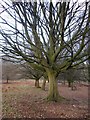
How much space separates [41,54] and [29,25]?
1205 mm

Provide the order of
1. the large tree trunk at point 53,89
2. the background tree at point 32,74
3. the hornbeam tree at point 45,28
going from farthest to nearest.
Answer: the background tree at point 32,74 < the large tree trunk at point 53,89 < the hornbeam tree at point 45,28

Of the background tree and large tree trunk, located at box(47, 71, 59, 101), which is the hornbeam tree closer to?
large tree trunk, located at box(47, 71, 59, 101)

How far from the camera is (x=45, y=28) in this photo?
6.02 m

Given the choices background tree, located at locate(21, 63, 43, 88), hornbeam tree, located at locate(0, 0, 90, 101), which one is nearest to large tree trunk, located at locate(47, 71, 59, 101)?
hornbeam tree, located at locate(0, 0, 90, 101)

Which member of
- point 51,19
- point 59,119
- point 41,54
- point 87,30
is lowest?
point 59,119

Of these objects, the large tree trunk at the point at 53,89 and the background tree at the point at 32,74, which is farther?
the background tree at the point at 32,74

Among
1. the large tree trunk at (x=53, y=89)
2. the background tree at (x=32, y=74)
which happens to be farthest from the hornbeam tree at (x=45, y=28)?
the background tree at (x=32, y=74)

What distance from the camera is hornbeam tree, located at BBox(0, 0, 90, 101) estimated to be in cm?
522

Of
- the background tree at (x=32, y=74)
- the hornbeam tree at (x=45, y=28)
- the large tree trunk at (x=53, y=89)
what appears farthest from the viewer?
the background tree at (x=32, y=74)

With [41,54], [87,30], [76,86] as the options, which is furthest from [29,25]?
[76,86]

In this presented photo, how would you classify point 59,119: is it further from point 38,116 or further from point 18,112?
point 18,112

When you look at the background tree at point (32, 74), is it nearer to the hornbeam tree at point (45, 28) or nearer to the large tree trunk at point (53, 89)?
the large tree trunk at point (53, 89)

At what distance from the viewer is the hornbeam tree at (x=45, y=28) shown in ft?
17.1

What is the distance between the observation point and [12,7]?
529cm
